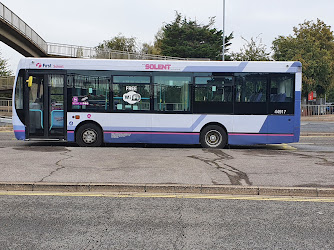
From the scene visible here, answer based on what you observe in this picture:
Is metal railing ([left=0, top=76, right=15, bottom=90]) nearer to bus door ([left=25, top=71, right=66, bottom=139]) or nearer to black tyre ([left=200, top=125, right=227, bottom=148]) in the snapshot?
bus door ([left=25, top=71, right=66, bottom=139])

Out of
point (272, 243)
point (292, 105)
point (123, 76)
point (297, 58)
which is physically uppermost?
point (297, 58)

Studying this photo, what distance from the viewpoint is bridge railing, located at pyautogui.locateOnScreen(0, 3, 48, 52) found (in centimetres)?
2636

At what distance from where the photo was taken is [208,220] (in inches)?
185

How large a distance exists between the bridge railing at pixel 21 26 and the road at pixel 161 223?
80.4ft

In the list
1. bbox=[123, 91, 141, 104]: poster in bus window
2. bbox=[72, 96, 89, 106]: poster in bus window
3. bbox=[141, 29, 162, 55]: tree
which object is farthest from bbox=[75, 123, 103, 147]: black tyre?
bbox=[141, 29, 162, 55]: tree

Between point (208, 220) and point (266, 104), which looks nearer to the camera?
point (208, 220)

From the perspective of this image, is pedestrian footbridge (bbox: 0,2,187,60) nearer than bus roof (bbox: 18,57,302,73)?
No

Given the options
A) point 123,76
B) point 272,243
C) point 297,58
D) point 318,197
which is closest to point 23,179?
point 272,243

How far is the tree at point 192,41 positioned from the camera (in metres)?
47.8

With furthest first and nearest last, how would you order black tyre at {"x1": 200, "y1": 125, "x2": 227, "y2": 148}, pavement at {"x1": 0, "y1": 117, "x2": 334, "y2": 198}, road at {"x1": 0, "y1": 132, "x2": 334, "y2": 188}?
black tyre at {"x1": 200, "y1": 125, "x2": 227, "y2": 148} < road at {"x1": 0, "y1": 132, "x2": 334, "y2": 188} < pavement at {"x1": 0, "y1": 117, "x2": 334, "y2": 198}

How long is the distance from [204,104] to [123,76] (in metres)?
2.94

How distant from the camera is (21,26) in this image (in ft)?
96.6

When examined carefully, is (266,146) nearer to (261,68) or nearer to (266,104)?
(266,104)

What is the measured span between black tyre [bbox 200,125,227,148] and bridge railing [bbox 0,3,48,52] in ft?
67.7
